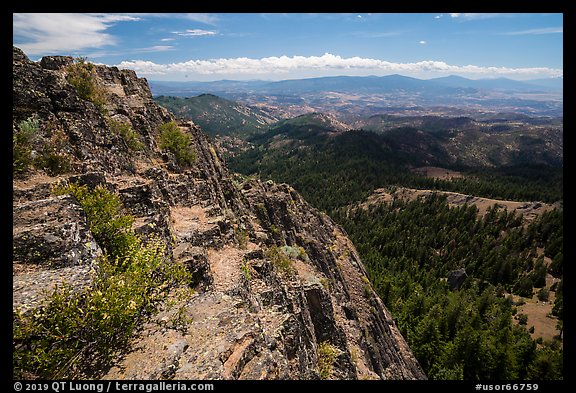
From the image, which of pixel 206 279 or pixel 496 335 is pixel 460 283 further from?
pixel 206 279

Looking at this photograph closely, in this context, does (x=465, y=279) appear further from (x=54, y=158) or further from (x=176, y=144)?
(x=54, y=158)

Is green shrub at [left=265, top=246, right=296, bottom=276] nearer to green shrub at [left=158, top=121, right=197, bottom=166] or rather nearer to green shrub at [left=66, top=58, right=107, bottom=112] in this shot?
green shrub at [left=158, top=121, right=197, bottom=166]

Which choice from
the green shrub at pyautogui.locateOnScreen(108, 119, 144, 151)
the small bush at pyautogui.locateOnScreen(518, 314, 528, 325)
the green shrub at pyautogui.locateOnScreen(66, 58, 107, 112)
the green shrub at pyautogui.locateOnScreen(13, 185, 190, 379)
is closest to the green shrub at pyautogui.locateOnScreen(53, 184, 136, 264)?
the green shrub at pyautogui.locateOnScreen(13, 185, 190, 379)

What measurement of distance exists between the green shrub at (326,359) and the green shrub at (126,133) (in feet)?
75.2

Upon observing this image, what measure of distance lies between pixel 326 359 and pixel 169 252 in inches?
562

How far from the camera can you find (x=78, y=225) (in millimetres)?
11570

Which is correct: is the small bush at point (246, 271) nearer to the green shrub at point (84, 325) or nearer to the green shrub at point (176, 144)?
the green shrub at point (84, 325)

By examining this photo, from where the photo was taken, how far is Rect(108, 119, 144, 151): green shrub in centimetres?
2306

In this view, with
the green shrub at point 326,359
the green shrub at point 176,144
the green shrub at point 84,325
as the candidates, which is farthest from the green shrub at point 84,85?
the green shrub at point 326,359

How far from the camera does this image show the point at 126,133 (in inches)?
948

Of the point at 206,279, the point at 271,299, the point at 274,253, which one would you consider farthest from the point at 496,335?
the point at 206,279

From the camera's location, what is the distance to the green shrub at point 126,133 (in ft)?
75.7

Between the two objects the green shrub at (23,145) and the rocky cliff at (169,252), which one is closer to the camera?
the rocky cliff at (169,252)

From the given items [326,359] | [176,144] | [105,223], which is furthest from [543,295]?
[105,223]
